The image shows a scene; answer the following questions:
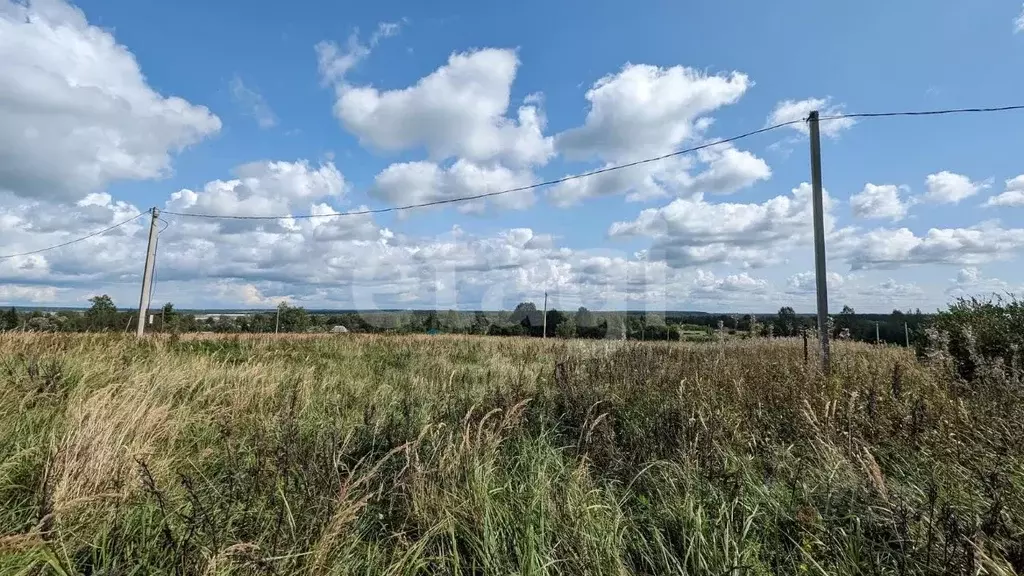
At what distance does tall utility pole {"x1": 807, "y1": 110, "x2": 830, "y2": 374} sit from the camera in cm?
679

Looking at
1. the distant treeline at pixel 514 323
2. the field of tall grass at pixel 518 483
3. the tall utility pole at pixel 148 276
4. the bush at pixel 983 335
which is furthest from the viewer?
the tall utility pole at pixel 148 276

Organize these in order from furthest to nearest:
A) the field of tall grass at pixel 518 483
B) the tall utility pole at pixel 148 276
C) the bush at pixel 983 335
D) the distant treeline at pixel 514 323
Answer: the tall utility pole at pixel 148 276 < the distant treeline at pixel 514 323 < the bush at pixel 983 335 < the field of tall grass at pixel 518 483

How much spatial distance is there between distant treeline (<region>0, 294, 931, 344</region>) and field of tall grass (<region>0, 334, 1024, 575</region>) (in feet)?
14.1

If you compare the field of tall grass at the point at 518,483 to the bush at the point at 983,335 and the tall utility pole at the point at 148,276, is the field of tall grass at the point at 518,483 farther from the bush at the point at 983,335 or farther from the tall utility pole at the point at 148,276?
the tall utility pole at the point at 148,276

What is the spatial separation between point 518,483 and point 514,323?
31349mm

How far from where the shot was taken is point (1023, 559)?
199cm

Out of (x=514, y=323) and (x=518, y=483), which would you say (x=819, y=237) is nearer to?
(x=518, y=483)

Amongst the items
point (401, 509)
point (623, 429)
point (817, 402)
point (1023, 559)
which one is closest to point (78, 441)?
Answer: point (401, 509)

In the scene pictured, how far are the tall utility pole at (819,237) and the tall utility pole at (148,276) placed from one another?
1899 centimetres

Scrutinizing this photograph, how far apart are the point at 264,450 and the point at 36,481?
1275mm

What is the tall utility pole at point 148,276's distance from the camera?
51.9 feet

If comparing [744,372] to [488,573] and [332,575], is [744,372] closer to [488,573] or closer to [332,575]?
[488,573]

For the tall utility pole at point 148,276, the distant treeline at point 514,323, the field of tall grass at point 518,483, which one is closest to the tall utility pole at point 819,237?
the distant treeline at point 514,323

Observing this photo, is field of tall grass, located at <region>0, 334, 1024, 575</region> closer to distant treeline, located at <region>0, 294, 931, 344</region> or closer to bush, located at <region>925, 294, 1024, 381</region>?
bush, located at <region>925, 294, 1024, 381</region>
